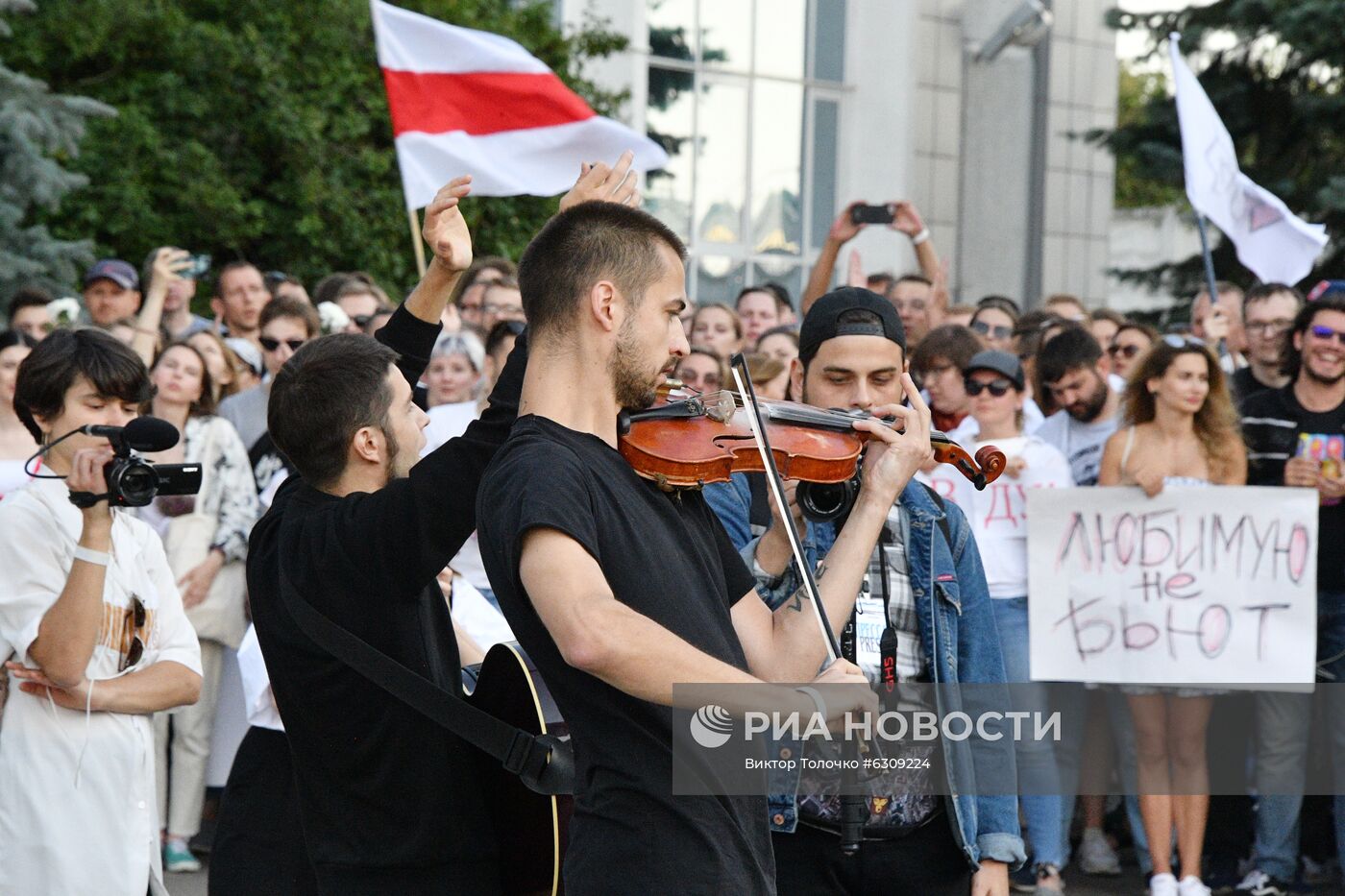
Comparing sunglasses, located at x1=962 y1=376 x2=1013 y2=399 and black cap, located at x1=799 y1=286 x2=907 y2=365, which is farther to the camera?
sunglasses, located at x1=962 y1=376 x2=1013 y2=399

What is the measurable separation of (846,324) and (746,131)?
16.6m

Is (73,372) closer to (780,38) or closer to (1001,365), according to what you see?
(1001,365)

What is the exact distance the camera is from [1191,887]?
727 centimetres

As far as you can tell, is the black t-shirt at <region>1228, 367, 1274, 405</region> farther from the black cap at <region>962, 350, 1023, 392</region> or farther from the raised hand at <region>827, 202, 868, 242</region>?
the raised hand at <region>827, 202, 868, 242</region>

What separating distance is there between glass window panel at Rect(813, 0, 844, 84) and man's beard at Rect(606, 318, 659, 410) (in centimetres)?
1805

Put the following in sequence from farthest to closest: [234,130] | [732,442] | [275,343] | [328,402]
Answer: [234,130] → [275,343] → [328,402] → [732,442]

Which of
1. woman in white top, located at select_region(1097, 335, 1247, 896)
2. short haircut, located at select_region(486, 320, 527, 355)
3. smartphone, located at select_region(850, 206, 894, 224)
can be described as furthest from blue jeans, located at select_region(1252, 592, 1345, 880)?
short haircut, located at select_region(486, 320, 527, 355)

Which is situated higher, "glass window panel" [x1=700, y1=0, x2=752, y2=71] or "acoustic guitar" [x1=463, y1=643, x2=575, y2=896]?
"glass window panel" [x1=700, y1=0, x2=752, y2=71]

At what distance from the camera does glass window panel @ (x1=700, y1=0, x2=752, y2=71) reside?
1994 centimetres

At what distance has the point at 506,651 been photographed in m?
3.68

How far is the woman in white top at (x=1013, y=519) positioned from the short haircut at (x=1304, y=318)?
1182 mm

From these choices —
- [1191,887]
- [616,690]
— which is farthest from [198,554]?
[616,690]

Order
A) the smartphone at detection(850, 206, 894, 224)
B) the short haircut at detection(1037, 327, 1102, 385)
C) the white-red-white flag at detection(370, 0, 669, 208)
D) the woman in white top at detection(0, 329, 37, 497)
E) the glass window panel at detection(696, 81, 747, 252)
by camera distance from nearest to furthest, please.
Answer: the woman in white top at detection(0, 329, 37, 497)
the short haircut at detection(1037, 327, 1102, 385)
the smartphone at detection(850, 206, 894, 224)
the white-red-white flag at detection(370, 0, 669, 208)
the glass window panel at detection(696, 81, 747, 252)

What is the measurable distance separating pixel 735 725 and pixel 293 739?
1288 mm
